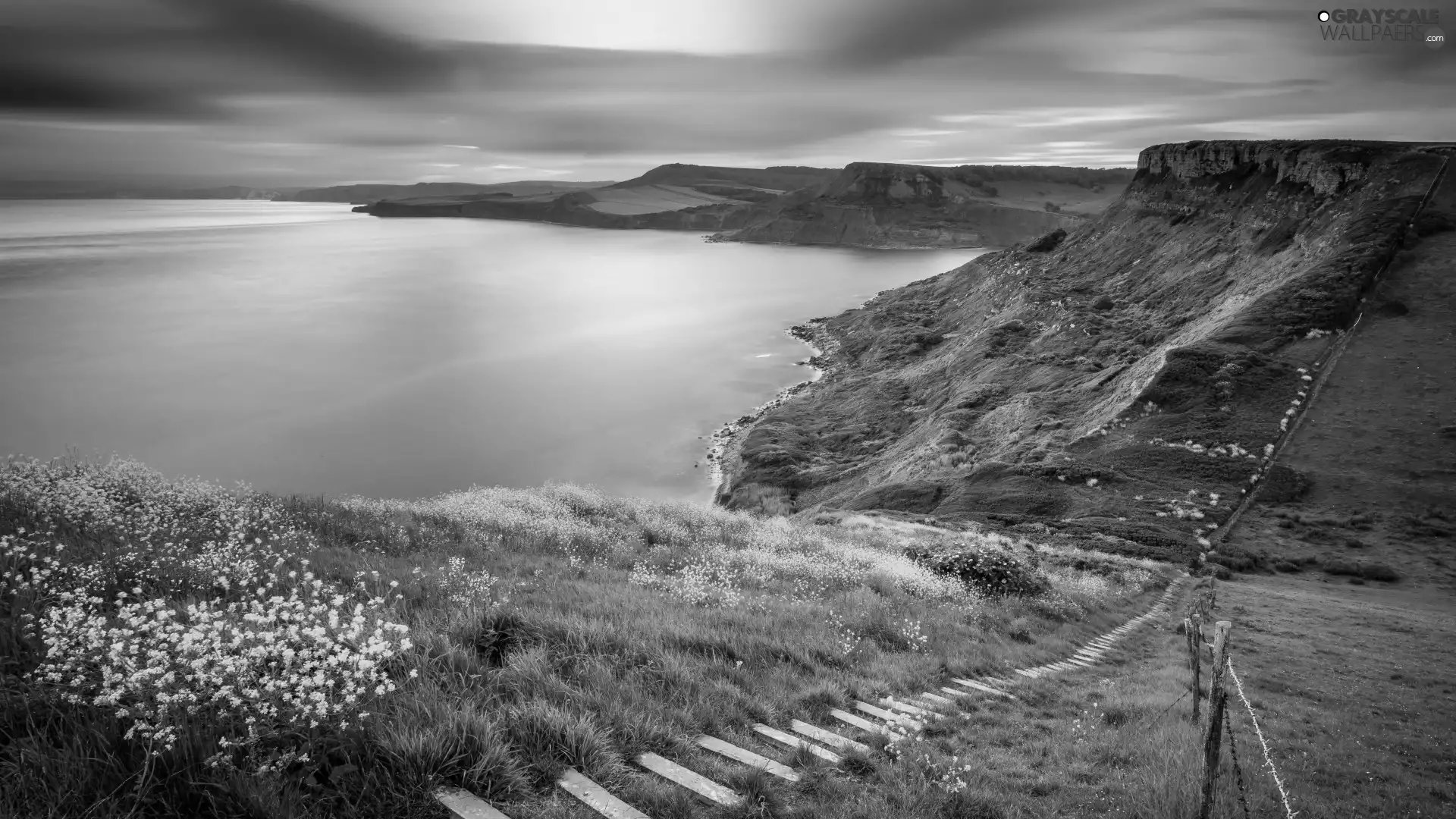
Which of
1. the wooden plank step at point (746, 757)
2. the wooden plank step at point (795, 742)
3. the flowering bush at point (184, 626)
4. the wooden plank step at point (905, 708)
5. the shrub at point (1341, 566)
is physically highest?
the flowering bush at point (184, 626)

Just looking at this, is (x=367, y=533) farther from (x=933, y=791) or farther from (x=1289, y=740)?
(x=1289, y=740)

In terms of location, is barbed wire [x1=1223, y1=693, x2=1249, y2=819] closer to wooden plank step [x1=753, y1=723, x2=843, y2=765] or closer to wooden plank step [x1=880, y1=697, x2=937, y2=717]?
wooden plank step [x1=880, y1=697, x2=937, y2=717]

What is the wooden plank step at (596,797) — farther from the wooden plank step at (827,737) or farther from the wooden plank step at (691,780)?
the wooden plank step at (827,737)

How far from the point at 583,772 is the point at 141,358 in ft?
323

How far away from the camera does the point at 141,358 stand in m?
78.6

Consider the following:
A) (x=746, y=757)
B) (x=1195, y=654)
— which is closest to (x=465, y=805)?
(x=746, y=757)

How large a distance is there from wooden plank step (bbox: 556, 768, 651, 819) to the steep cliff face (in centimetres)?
3700

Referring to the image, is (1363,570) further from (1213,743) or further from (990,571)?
(1213,743)

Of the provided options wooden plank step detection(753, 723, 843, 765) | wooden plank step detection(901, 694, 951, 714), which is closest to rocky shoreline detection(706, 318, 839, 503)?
wooden plank step detection(901, 694, 951, 714)

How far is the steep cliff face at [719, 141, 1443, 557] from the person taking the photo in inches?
1729

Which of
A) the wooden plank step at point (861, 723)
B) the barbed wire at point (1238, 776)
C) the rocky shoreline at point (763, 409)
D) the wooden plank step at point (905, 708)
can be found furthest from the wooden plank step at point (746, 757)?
the rocky shoreline at point (763, 409)

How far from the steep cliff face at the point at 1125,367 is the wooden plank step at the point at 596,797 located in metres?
37.0

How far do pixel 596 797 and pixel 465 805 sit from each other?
90 cm

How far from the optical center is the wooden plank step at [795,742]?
20.5 ft
